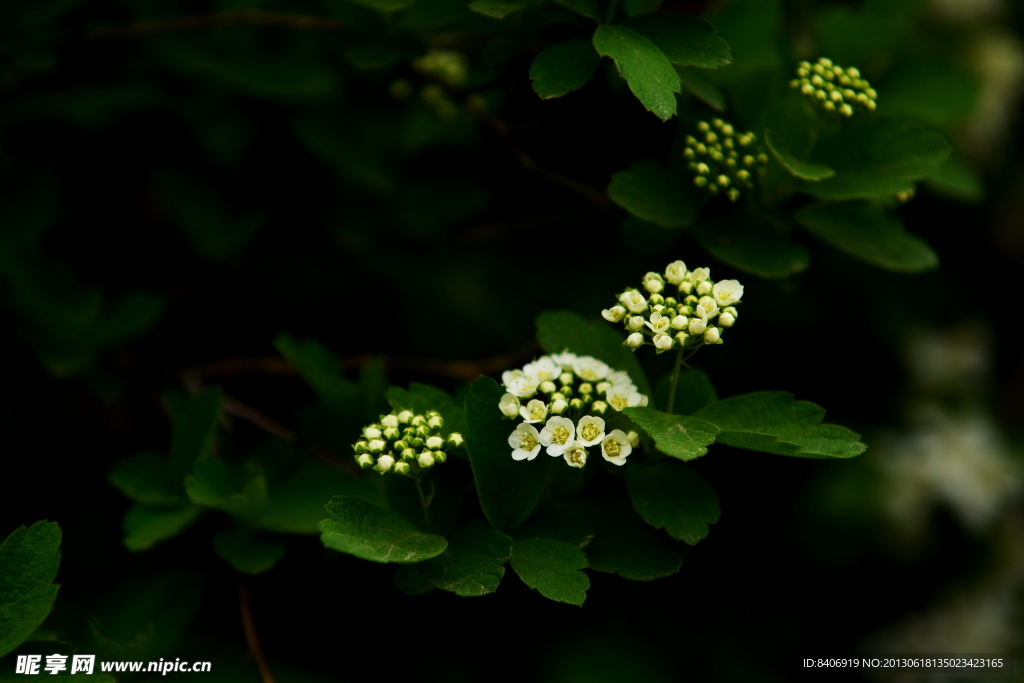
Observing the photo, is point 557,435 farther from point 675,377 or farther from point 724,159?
point 724,159

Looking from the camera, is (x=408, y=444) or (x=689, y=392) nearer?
(x=408, y=444)

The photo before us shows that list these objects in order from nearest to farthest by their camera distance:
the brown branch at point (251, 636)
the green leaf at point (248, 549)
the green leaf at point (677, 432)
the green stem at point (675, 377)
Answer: the green leaf at point (677, 432) → the green stem at point (675, 377) → the green leaf at point (248, 549) → the brown branch at point (251, 636)

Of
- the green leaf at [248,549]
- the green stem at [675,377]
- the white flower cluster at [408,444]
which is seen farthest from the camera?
the green leaf at [248,549]

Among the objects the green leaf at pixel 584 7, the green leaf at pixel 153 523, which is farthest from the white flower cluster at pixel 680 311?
the green leaf at pixel 153 523

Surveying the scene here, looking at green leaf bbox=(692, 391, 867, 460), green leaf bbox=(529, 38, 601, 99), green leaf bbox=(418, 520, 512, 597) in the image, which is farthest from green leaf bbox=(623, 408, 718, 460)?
green leaf bbox=(529, 38, 601, 99)

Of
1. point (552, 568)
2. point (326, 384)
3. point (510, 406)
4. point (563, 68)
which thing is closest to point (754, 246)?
point (563, 68)

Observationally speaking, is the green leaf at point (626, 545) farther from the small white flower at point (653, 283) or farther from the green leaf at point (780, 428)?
the small white flower at point (653, 283)

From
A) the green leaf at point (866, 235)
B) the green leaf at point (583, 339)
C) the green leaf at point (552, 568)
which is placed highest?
the green leaf at point (866, 235)

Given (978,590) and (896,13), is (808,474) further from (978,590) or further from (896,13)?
(896,13)
